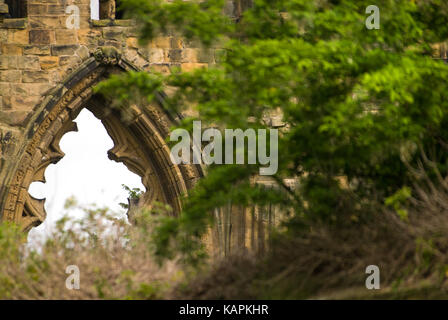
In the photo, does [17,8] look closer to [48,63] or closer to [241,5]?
[48,63]

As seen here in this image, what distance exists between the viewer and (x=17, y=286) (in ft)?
38.8

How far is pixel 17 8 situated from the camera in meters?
17.4

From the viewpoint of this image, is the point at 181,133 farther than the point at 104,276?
Answer: Yes

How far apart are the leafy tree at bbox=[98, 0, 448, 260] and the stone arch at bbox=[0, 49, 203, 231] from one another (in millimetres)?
3927

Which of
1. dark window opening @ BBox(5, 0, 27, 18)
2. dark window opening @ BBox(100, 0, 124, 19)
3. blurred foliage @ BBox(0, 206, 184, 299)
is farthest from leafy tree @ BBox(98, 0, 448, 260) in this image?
dark window opening @ BBox(5, 0, 27, 18)

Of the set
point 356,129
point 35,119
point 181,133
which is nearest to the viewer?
point 356,129

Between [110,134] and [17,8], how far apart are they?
2177mm
